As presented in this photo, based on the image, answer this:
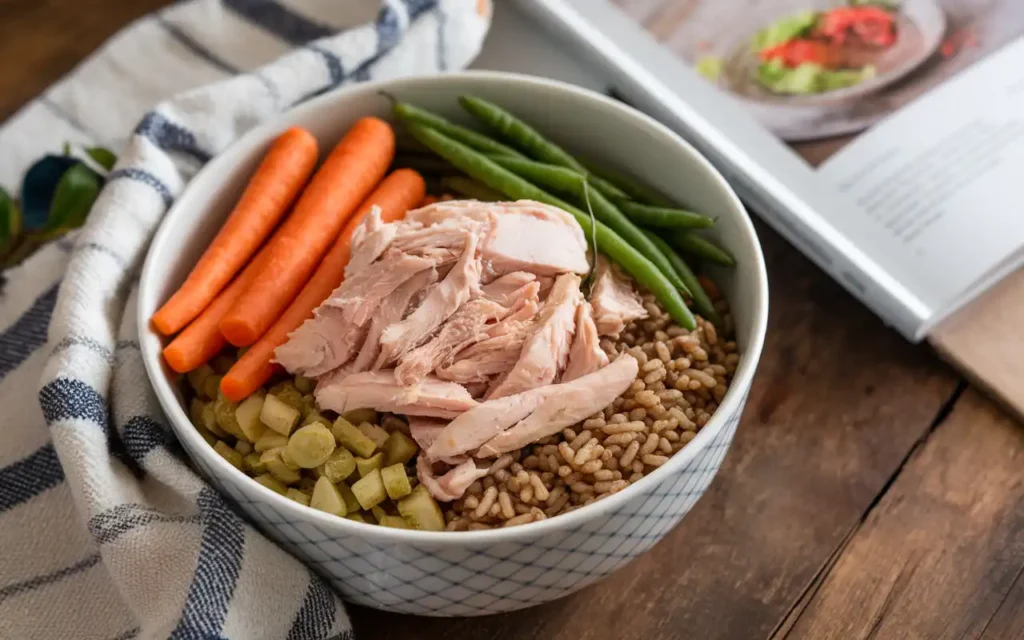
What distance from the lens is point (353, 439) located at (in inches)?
51.4

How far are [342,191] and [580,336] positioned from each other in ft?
1.57

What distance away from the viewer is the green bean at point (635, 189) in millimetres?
1605

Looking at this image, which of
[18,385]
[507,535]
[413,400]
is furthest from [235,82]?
[507,535]

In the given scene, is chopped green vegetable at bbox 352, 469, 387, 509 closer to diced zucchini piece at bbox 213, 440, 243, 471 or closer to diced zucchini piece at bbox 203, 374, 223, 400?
diced zucchini piece at bbox 213, 440, 243, 471

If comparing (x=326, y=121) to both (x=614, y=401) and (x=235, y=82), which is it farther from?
(x=614, y=401)

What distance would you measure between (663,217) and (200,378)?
74 centimetres

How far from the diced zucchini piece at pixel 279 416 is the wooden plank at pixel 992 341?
0.99 meters

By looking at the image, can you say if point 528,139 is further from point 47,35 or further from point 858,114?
point 47,35

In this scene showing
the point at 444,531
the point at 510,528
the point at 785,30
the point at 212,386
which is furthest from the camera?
the point at 785,30

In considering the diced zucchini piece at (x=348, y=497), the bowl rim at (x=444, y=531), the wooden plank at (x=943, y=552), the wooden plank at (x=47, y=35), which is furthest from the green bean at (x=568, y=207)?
the wooden plank at (x=47, y=35)

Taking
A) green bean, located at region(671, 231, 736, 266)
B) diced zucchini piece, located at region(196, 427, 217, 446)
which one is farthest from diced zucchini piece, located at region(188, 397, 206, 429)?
green bean, located at region(671, 231, 736, 266)

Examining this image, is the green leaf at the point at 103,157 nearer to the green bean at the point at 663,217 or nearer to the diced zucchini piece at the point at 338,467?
the diced zucchini piece at the point at 338,467

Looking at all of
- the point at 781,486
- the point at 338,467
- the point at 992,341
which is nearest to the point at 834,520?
the point at 781,486

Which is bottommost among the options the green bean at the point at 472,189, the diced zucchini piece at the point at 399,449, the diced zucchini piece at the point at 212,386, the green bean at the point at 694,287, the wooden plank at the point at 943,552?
the wooden plank at the point at 943,552
